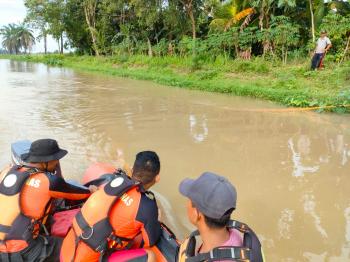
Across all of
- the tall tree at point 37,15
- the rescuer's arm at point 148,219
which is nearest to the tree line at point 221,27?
the tall tree at point 37,15

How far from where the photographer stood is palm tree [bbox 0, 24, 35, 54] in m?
73.6

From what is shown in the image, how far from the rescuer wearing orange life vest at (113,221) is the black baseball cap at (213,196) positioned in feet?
2.34

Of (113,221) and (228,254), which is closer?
(228,254)

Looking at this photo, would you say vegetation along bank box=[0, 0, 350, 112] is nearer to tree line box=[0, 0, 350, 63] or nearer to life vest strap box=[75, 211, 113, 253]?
tree line box=[0, 0, 350, 63]

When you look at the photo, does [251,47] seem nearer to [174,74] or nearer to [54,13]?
[174,74]

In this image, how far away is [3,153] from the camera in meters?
6.79

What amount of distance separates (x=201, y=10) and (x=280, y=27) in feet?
19.7

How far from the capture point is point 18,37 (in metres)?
74.4

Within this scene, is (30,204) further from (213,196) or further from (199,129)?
(199,129)

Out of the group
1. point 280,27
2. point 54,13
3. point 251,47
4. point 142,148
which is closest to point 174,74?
point 251,47

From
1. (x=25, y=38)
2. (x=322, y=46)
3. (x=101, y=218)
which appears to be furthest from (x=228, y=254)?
(x=25, y=38)

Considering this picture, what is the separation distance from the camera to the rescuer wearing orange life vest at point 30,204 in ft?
8.91

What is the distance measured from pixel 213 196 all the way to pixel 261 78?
462 inches

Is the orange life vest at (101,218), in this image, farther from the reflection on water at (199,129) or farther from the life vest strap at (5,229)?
the reflection on water at (199,129)
